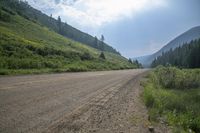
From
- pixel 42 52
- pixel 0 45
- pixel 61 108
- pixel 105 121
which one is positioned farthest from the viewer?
pixel 42 52

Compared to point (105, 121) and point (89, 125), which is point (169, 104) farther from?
point (89, 125)

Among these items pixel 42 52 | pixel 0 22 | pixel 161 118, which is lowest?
pixel 161 118

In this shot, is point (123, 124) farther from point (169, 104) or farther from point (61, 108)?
point (169, 104)

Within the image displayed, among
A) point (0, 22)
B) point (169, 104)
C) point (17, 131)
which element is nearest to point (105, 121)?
point (17, 131)

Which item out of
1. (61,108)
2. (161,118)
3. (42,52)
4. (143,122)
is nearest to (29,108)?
(61,108)

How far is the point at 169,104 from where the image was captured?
1024 centimetres

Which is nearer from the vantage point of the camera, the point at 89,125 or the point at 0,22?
the point at 89,125

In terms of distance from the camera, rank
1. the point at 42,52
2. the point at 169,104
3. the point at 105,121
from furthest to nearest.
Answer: the point at 42,52
the point at 169,104
the point at 105,121

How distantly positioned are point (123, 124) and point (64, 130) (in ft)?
5.76

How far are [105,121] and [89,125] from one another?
0.69m

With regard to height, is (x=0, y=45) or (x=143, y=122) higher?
(x=0, y=45)

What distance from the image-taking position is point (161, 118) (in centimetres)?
788

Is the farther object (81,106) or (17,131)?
(81,106)

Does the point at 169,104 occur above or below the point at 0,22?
below
